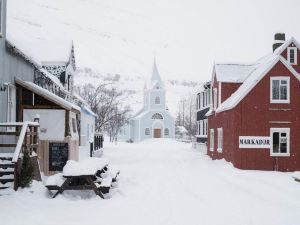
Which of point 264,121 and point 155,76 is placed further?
point 155,76

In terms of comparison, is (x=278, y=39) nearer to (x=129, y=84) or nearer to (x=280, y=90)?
(x=280, y=90)

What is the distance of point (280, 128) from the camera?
995 inches

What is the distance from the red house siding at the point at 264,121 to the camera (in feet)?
81.8

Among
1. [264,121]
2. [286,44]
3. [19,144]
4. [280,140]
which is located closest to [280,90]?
[264,121]

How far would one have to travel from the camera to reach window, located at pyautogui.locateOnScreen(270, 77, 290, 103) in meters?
25.4

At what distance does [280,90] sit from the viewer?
83.7 feet

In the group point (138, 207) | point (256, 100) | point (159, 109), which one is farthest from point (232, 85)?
point (159, 109)

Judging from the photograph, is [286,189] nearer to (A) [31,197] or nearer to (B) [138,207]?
(B) [138,207]

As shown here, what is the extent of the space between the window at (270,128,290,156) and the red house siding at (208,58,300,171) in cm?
23

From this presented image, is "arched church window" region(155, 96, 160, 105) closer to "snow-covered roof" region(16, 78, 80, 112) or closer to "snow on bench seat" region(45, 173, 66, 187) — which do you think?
"snow-covered roof" region(16, 78, 80, 112)

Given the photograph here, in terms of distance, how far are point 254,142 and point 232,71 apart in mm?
6606

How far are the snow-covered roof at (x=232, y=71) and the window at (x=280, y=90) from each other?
3728 millimetres

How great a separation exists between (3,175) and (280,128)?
17525 millimetres

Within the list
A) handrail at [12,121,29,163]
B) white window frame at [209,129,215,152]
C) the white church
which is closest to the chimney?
white window frame at [209,129,215,152]
